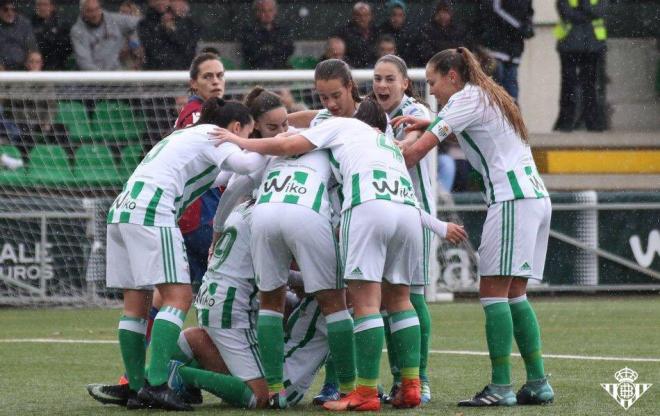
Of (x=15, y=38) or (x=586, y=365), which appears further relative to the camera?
(x=15, y=38)

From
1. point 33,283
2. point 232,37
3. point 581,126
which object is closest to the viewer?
point 33,283

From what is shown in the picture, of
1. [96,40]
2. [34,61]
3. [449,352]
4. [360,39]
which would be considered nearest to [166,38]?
[96,40]

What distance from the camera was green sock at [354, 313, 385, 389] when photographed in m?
6.24

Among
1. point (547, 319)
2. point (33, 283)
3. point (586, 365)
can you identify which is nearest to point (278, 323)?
point (586, 365)

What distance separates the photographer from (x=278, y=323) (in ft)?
21.1

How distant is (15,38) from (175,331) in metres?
9.58

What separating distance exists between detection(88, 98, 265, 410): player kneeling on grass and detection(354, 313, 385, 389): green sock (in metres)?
0.87

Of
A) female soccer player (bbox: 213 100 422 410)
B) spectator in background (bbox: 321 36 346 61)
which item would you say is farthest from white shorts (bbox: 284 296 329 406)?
spectator in background (bbox: 321 36 346 61)

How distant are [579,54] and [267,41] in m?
4.15

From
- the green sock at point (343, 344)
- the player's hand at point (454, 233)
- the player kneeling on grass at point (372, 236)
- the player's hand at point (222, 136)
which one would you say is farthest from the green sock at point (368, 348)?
the player's hand at point (222, 136)

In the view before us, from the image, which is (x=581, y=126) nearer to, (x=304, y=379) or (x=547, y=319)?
(x=547, y=319)

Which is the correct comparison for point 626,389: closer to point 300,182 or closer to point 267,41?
point 300,182

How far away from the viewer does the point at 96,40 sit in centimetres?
1533

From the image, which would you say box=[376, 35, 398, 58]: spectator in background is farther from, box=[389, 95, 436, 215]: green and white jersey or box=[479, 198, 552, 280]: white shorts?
box=[479, 198, 552, 280]: white shorts
